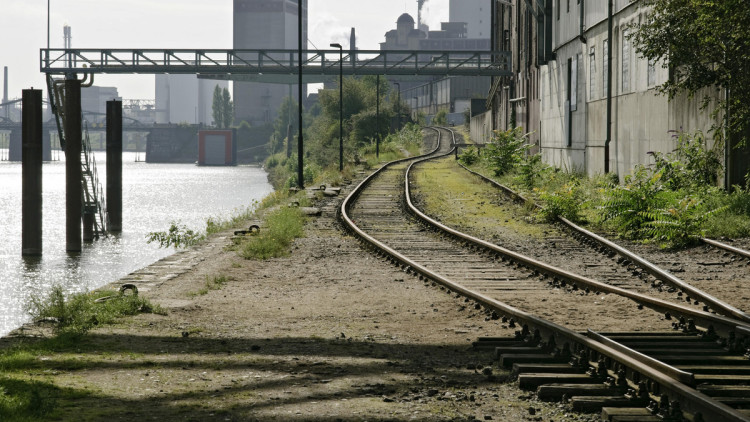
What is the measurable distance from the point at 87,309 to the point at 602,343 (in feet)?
18.6

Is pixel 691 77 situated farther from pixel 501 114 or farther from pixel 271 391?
pixel 501 114

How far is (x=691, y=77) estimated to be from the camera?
Answer: 19422 mm

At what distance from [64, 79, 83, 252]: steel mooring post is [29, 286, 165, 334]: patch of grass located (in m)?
29.1

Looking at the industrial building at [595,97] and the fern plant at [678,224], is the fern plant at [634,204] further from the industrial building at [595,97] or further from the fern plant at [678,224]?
the industrial building at [595,97]

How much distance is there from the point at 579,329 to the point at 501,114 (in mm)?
59500

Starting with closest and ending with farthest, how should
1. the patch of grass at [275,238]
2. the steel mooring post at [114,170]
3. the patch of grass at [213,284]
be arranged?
the patch of grass at [213,284] → the patch of grass at [275,238] → the steel mooring post at [114,170]

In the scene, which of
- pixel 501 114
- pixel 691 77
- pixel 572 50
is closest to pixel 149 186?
pixel 501 114

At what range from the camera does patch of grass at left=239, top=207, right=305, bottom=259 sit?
16969 mm

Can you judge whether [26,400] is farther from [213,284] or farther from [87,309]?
[213,284]

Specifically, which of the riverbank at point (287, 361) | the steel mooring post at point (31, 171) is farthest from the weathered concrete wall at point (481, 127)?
the riverbank at point (287, 361)

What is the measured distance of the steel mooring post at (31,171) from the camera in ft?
121

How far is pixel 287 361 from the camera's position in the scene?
8047 mm

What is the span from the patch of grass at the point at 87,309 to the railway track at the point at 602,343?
387cm

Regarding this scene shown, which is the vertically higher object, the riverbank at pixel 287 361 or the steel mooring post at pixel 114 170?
the steel mooring post at pixel 114 170
